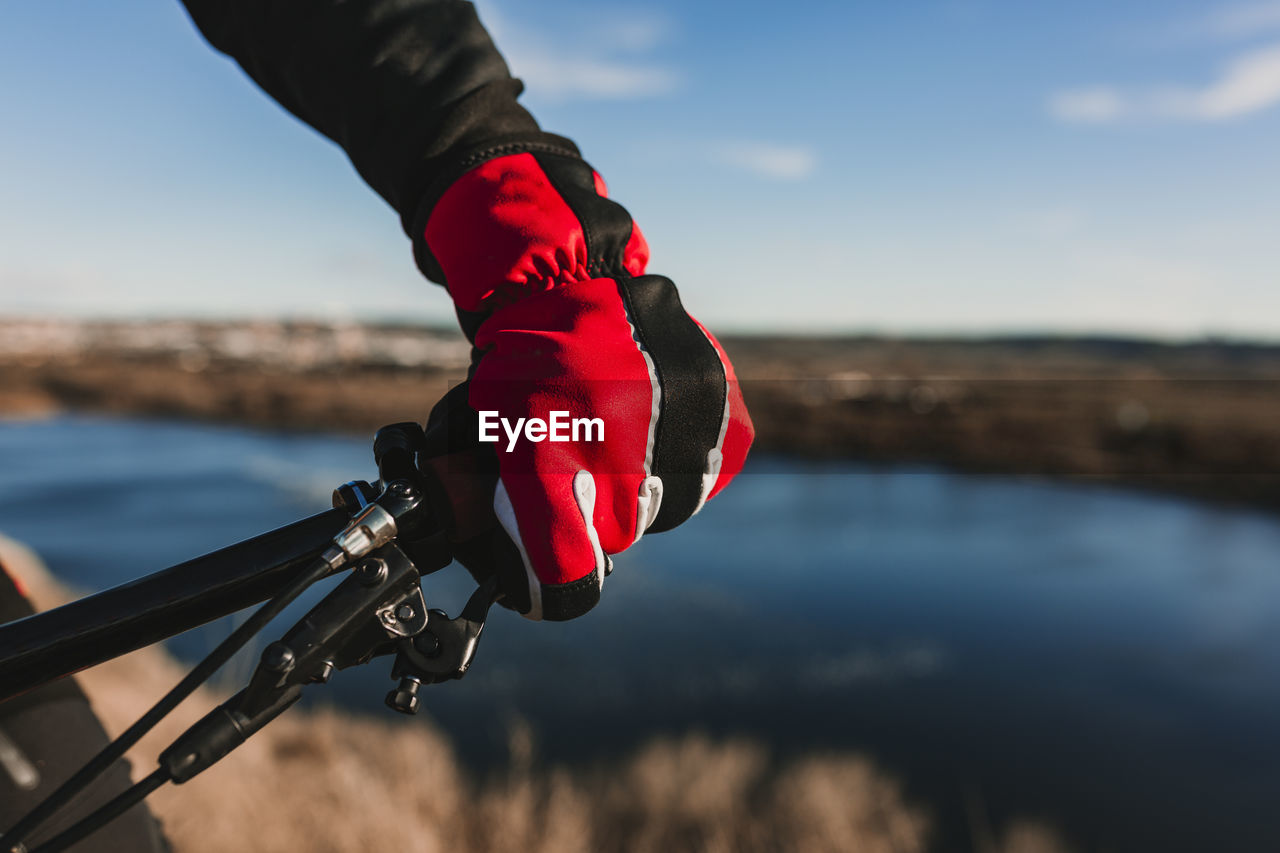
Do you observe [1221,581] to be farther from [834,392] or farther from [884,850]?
[834,392]

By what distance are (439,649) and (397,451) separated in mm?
267

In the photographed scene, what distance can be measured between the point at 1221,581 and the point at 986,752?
12136 millimetres

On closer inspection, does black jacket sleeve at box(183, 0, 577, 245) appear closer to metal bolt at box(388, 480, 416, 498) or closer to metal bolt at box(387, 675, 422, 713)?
metal bolt at box(388, 480, 416, 498)

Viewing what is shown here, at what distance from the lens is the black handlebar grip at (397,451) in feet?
3.39

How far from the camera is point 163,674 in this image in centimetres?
862

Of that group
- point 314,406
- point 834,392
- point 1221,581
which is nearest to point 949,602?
point 1221,581

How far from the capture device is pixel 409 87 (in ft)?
4.57

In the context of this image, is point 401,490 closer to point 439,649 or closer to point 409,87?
point 439,649

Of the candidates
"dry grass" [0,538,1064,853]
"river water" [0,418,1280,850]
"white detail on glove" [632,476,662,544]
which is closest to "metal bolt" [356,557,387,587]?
"white detail on glove" [632,476,662,544]

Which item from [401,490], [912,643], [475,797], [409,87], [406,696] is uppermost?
[409,87]

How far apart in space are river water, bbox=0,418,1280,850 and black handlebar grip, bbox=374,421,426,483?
19.6 feet

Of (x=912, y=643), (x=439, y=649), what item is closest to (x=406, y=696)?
(x=439, y=649)

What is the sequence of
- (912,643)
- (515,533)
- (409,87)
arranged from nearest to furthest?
(515,533), (409,87), (912,643)

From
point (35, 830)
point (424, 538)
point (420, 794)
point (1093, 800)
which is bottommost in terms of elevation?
point (1093, 800)
